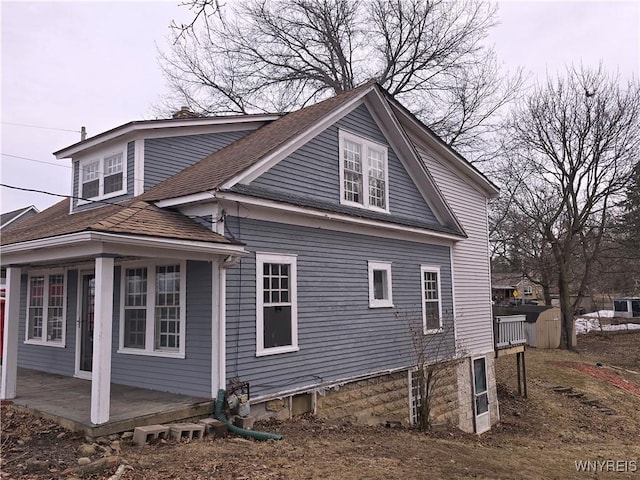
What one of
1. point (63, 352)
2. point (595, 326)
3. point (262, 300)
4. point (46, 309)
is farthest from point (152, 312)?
point (595, 326)

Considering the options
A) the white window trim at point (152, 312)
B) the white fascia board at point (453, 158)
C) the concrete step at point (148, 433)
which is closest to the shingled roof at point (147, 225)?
the white window trim at point (152, 312)

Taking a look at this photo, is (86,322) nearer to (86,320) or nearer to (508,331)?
(86,320)

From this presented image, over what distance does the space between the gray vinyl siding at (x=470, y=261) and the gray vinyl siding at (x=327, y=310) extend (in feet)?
6.35

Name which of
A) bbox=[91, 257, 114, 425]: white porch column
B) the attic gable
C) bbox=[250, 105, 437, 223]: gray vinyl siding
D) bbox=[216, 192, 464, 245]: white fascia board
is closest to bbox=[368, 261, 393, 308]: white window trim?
bbox=[216, 192, 464, 245]: white fascia board

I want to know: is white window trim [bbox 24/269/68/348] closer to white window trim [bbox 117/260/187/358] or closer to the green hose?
white window trim [bbox 117/260/187/358]

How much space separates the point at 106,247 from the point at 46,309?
19.3ft

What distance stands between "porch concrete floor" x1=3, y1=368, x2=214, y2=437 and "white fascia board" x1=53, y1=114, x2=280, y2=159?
485 cm

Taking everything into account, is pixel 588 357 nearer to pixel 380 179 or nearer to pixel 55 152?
pixel 380 179

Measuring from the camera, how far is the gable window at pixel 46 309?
431 inches

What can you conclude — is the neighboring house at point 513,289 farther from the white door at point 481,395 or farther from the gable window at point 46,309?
the gable window at point 46,309

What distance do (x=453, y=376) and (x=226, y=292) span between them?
8308 mm

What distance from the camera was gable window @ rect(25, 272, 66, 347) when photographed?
35.9 feet

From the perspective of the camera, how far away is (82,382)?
383 inches

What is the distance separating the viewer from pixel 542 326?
29.4 m
